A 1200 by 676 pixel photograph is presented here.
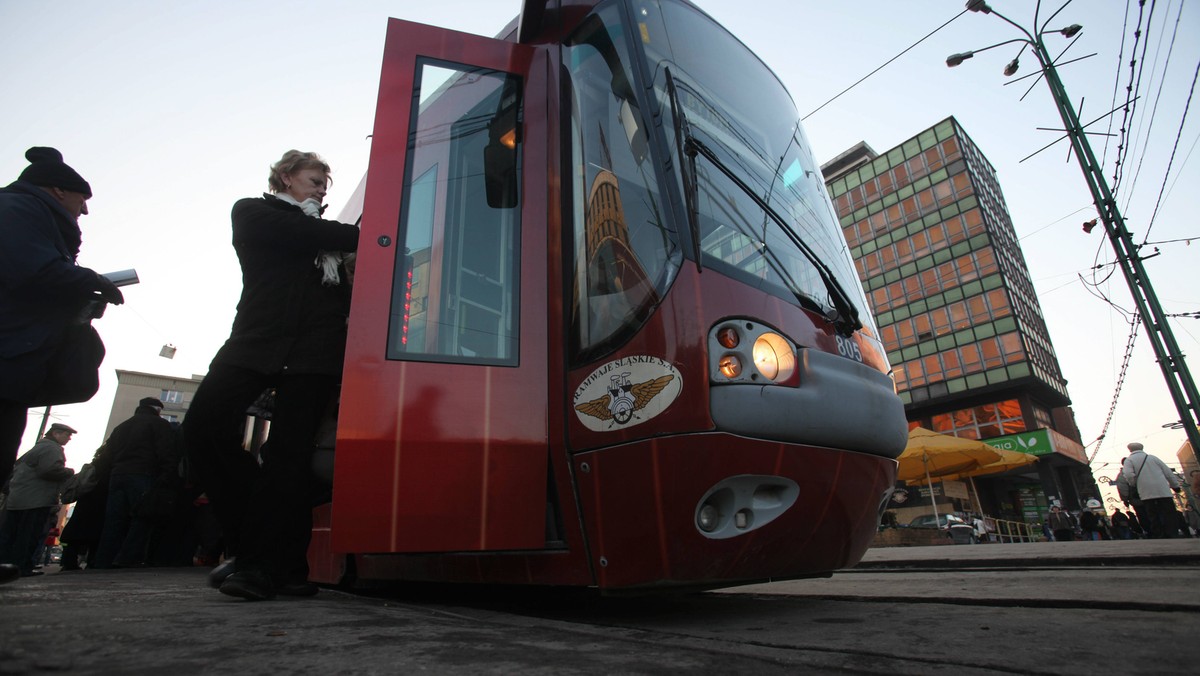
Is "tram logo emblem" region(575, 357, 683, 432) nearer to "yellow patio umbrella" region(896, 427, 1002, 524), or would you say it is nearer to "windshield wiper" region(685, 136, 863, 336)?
"windshield wiper" region(685, 136, 863, 336)

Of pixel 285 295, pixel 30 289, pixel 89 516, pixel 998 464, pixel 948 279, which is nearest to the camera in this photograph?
pixel 30 289

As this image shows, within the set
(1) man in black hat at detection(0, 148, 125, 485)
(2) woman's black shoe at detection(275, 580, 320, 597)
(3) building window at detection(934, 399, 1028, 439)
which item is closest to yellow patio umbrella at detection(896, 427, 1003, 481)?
(2) woman's black shoe at detection(275, 580, 320, 597)

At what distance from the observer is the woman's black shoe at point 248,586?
6.33 ft

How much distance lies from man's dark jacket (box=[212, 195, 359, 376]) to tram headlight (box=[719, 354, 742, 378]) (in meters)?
1.44

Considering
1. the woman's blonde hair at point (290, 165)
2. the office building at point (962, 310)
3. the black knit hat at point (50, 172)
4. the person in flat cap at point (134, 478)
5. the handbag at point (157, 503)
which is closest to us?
the black knit hat at point (50, 172)

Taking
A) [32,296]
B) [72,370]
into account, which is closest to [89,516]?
[72,370]

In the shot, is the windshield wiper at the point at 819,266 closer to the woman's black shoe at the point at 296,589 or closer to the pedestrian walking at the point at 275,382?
the pedestrian walking at the point at 275,382

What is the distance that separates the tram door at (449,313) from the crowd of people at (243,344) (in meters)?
0.29

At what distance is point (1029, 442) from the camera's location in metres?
28.3

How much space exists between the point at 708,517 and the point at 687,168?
1.20m

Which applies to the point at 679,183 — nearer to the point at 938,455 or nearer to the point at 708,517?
the point at 708,517

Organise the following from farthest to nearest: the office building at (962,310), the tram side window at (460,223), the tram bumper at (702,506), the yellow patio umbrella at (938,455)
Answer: the office building at (962,310), the yellow patio umbrella at (938,455), the tram side window at (460,223), the tram bumper at (702,506)

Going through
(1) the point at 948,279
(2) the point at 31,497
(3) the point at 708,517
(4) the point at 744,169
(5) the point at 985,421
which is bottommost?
(3) the point at 708,517

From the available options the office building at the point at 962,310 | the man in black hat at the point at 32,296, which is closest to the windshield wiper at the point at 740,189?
the man in black hat at the point at 32,296
